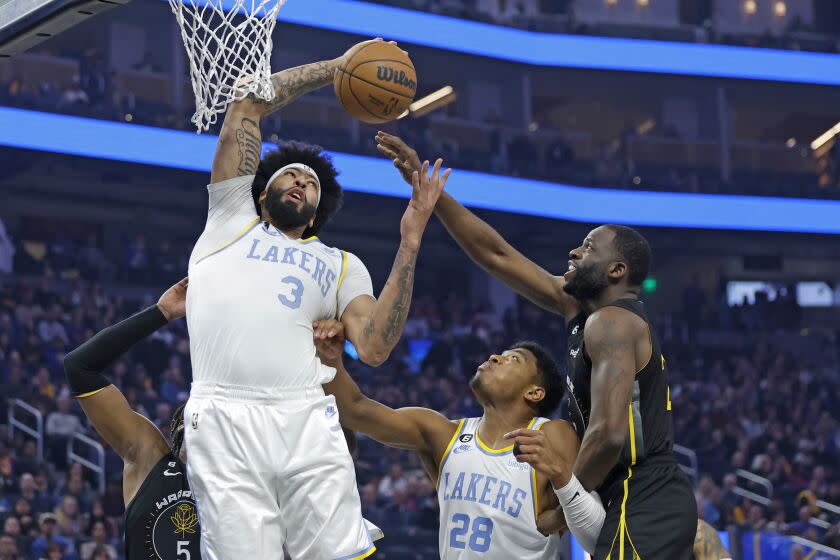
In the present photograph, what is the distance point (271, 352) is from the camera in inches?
136

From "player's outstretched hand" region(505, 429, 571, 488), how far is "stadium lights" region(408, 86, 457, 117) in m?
17.6

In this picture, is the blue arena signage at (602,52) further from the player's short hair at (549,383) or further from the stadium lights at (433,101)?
the player's short hair at (549,383)

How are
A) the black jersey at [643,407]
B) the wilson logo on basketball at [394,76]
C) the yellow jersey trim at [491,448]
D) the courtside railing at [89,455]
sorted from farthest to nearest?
the courtside railing at [89,455]
the yellow jersey trim at [491,448]
the wilson logo on basketball at [394,76]
the black jersey at [643,407]

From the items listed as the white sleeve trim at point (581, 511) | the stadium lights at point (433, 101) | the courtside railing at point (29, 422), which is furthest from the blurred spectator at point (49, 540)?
the stadium lights at point (433, 101)

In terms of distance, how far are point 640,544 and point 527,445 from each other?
502 mm

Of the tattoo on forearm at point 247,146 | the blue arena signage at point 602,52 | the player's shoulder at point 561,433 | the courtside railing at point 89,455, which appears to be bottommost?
the courtside railing at point 89,455

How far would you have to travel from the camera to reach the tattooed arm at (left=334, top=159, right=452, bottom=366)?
356 cm

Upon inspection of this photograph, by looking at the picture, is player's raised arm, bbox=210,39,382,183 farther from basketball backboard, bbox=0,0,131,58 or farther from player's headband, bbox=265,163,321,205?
basketball backboard, bbox=0,0,131,58

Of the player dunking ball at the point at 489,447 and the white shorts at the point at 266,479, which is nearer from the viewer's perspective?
the white shorts at the point at 266,479

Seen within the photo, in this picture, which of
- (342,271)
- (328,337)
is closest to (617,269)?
(342,271)

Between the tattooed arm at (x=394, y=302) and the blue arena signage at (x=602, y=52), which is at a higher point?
the blue arena signage at (x=602, y=52)

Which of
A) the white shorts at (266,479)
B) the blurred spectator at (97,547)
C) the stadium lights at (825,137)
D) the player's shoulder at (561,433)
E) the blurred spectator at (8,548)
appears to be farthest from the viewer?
the stadium lights at (825,137)

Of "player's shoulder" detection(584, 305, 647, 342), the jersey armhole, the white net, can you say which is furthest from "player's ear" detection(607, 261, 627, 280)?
the white net

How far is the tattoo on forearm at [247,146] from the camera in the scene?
3.69 metres
